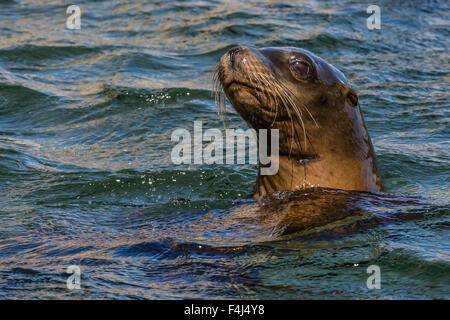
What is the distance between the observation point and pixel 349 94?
5727mm

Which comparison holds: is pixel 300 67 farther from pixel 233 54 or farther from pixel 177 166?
pixel 177 166

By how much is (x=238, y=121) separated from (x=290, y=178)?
3400 mm

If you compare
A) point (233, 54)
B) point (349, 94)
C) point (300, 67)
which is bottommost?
point (349, 94)

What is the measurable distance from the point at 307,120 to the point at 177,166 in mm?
2172

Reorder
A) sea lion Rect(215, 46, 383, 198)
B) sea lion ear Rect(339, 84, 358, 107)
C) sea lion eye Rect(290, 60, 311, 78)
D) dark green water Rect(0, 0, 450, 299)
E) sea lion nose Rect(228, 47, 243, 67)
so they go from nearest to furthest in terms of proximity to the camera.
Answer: dark green water Rect(0, 0, 450, 299), sea lion nose Rect(228, 47, 243, 67), sea lion Rect(215, 46, 383, 198), sea lion eye Rect(290, 60, 311, 78), sea lion ear Rect(339, 84, 358, 107)

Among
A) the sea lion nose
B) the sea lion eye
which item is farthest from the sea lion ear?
the sea lion nose

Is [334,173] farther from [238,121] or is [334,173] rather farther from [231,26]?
[231,26]

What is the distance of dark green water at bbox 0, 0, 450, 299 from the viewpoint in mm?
4477

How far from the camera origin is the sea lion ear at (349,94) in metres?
5.70

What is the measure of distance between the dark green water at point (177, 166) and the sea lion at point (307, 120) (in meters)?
0.33

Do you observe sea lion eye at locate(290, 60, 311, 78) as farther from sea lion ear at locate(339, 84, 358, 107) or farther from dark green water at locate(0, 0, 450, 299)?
dark green water at locate(0, 0, 450, 299)

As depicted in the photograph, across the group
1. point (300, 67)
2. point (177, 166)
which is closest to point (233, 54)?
point (300, 67)

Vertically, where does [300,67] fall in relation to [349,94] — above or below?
above

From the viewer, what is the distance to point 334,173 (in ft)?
18.6
